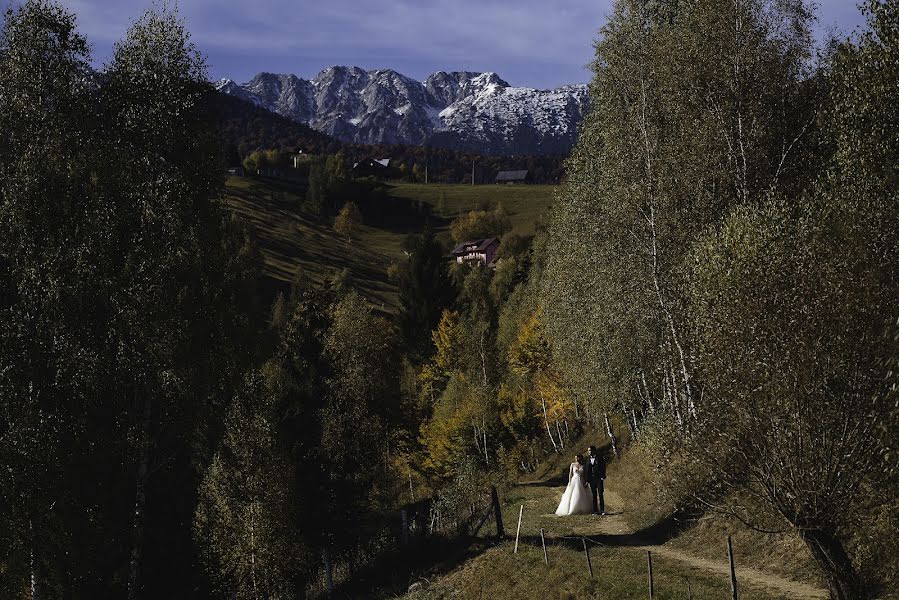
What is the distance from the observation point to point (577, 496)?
29141 mm

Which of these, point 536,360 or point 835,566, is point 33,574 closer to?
point 835,566

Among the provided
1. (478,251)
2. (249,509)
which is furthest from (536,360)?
(478,251)

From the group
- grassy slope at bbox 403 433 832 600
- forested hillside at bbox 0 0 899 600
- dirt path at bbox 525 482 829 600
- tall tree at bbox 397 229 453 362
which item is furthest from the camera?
tall tree at bbox 397 229 453 362

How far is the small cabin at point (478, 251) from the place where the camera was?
16775 centimetres

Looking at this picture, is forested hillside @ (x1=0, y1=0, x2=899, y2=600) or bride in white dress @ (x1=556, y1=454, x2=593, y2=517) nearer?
forested hillside @ (x1=0, y1=0, x2=899, y2=600)

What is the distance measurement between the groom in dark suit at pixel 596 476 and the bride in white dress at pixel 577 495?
0.26 meters

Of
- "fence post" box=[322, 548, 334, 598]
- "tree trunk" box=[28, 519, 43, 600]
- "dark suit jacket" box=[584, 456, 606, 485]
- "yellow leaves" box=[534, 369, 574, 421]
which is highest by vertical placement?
"dark suit jacket" box=[584, 456, 606, 485]

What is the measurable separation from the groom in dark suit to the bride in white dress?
0.26 m

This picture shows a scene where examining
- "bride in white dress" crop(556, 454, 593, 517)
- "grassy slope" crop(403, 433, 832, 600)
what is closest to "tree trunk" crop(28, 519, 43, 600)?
"grassy slope" crop(403, 433, 832, 600)

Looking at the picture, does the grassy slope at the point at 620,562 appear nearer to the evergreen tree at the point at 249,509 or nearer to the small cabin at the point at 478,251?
the evergreen tree at the point at 249,509

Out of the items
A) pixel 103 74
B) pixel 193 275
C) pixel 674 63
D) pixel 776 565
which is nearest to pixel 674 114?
pixel 674 63

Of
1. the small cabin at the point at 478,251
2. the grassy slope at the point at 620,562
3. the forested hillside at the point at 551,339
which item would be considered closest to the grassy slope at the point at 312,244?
the small cabin at the point at 478,251

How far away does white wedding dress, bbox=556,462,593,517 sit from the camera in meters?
28.8

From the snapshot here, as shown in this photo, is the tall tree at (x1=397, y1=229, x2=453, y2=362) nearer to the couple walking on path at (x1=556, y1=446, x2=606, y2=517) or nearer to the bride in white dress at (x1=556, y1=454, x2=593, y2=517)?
the bride in white dress at (x1=556, y1=454, x2=593, y2=517)
